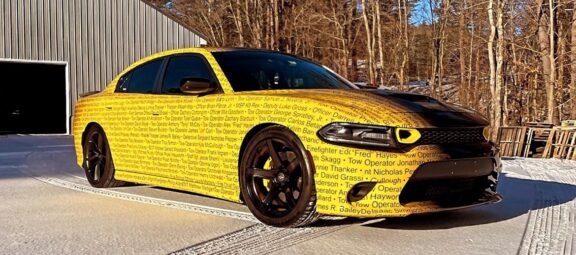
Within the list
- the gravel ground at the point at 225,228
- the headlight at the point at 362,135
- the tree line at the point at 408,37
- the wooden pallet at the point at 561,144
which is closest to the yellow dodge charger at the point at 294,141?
the headlight at the point at 362,135

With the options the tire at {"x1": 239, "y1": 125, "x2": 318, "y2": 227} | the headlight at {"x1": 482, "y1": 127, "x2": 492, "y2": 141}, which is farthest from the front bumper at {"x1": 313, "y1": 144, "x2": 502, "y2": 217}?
the headlight at {"x1": 482, "y1": 127, "x2": 492, "y2": 141}

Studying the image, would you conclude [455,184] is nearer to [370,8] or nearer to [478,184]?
[478,184]

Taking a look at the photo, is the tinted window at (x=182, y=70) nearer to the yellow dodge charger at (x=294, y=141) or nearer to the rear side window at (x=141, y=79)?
the yellow dodge charger at (x=294, y=141)

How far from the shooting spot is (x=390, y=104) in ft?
14.1

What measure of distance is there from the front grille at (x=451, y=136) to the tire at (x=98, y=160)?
138 inches

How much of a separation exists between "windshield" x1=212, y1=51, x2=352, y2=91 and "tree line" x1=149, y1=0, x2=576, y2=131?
18994mm

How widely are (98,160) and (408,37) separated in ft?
101

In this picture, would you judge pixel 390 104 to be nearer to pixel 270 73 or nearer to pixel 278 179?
pixel 278 179

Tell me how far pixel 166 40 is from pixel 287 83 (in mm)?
15250

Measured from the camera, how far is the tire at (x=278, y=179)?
13.9 ft

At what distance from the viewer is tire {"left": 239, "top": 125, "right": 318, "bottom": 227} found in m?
4.22

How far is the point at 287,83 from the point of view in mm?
5219

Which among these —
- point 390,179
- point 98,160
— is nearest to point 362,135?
point 390,179

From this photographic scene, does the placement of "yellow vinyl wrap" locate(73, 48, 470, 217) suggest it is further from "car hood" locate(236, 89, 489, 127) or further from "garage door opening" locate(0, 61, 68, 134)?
"garage door opening" locate(0, 61, 68, 134)
